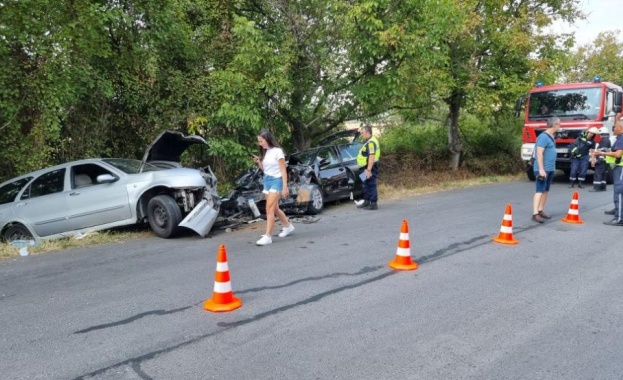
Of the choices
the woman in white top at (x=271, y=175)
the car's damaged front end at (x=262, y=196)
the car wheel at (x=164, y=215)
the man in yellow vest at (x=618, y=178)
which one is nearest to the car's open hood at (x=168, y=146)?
the car wheel at (x=164, y=215)

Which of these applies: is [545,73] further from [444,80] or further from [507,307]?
[507,307]

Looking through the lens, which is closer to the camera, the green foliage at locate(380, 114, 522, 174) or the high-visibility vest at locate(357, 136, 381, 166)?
the high-visibility vest at locate(357, 136, 381, 166)

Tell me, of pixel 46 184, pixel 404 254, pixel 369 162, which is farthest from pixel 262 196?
pixel 404 254

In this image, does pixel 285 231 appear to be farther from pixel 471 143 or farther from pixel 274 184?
pixel 471 143

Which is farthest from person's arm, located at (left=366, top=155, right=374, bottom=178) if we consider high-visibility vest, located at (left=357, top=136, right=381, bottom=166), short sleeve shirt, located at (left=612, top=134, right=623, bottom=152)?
short sleeve shirt, located at (left=612, top=134, right=623, bottom=152)

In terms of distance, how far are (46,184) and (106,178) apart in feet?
4.47

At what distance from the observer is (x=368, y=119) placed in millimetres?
14195

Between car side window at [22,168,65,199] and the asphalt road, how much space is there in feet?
5.59

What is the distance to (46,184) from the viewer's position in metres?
8.27

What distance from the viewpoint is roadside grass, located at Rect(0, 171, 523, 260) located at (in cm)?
745

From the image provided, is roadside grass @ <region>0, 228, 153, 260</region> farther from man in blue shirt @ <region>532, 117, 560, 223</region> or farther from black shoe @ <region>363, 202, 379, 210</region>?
man in blue shirt @ <region>532, 117, 560, 223</region>

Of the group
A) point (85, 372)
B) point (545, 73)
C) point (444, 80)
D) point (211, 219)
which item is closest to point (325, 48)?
point (444, 80)

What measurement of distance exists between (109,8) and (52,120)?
304cm

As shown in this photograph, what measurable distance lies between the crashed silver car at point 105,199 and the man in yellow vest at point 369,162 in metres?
3.26
